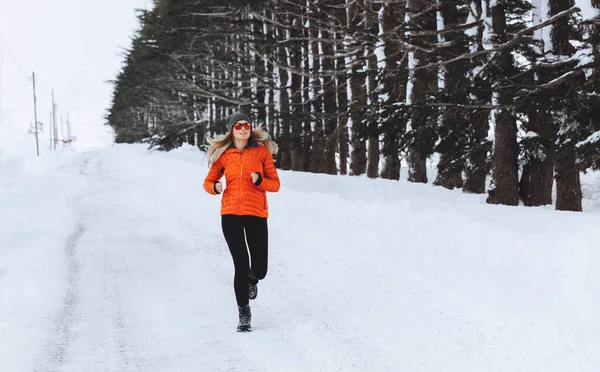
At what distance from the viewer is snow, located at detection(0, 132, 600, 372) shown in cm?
428

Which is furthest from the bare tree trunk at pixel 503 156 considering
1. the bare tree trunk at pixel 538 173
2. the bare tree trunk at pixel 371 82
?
the bare tree trunk at pixel 371 82

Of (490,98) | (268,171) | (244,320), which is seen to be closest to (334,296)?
(244,320)

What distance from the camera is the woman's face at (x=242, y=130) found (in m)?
5.52

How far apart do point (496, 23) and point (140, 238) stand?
707cm

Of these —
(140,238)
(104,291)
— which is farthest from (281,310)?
(140,238)

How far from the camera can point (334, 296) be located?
6406 mm

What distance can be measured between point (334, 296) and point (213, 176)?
1.89 metres

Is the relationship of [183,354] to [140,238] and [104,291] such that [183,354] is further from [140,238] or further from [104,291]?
[140,238]

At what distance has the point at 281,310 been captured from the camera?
6.12 metres

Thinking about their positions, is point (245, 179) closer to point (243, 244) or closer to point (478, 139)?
point (243, 244)

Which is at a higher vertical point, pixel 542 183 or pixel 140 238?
pixel 542 183

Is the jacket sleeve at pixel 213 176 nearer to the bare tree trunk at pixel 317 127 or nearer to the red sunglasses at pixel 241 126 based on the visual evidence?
the red sunglasses at pixel 241 126

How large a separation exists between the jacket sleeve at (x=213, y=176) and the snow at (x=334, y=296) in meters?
1.29

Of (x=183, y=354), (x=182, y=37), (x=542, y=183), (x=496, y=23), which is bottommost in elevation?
(x=183, y=354)
